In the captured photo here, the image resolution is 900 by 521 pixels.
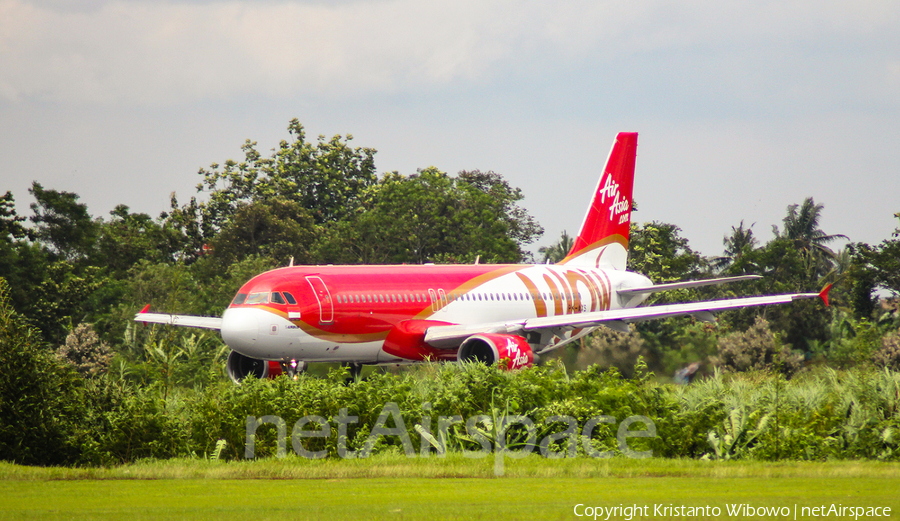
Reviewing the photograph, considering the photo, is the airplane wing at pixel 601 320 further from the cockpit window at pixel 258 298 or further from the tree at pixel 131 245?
the tree at pixel 131 245

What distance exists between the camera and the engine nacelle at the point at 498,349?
26797 millimetres

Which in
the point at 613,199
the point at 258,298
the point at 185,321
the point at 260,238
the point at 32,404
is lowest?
the point at 32,404

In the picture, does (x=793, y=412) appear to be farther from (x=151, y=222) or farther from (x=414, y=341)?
(x=151, y=222)

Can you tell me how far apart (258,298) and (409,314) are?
4986 mm

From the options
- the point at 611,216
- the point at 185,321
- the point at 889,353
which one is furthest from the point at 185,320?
the point at 889,353

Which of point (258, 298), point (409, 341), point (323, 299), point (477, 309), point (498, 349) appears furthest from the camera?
point (477, 309)

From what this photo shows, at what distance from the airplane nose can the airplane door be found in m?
1.90

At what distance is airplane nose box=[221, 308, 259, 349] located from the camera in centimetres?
2470

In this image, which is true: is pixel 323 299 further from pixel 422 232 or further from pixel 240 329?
pixel 422 232

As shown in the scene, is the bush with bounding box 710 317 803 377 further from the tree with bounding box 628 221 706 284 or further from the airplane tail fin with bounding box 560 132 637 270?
the tree with bounding box 628 221 706 284

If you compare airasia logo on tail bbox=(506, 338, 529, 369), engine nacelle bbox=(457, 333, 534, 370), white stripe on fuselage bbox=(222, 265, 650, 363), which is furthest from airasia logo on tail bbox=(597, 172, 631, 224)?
airasia logo on tail bbox=(506, 338, 529, 369)

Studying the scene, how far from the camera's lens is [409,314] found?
95.0 ft

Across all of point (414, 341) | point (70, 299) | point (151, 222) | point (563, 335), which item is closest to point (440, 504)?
point (414, 341)

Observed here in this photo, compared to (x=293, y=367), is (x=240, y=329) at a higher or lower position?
higher
